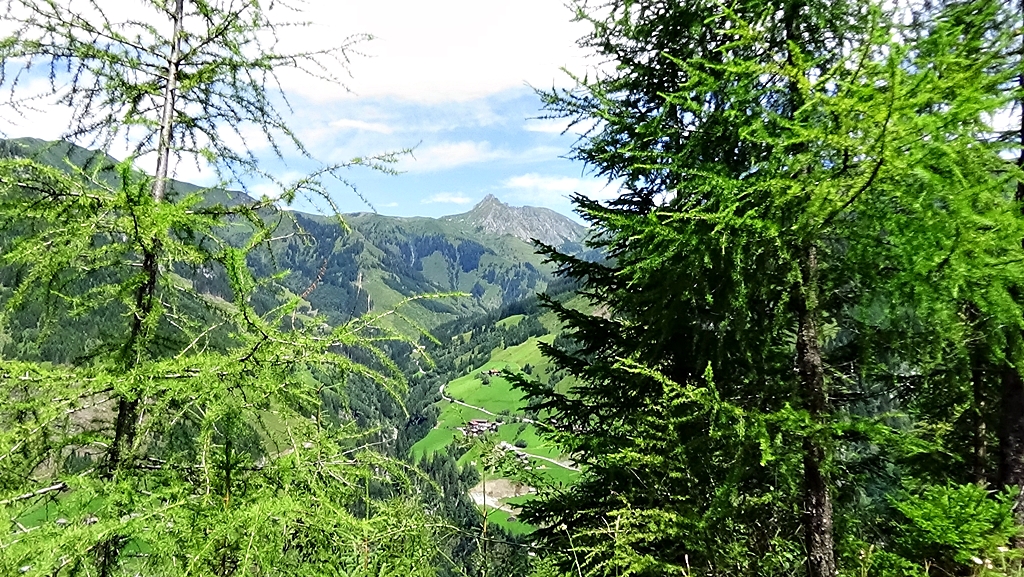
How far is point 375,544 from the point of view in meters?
4.43

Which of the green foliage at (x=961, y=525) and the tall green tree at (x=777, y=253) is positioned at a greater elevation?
the tall green tree at (x=777, y=253)

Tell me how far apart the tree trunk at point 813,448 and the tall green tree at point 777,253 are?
2 cm

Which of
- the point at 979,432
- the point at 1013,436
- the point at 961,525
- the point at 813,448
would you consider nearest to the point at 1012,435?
the point at 1013,436

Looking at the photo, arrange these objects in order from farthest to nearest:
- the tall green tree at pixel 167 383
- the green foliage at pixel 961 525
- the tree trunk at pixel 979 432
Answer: the tree trunk at pixel 979 432
the green foliage at pixel 961 525
the tall green tree at pixel 167 383

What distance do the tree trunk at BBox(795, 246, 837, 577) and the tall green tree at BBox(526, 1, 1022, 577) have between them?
0.02m

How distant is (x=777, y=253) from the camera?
16.4 feet

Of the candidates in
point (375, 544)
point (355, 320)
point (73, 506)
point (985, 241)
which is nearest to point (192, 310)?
point (73, 506)

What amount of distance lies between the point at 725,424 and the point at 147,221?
515 cm

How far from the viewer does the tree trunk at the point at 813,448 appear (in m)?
5.12

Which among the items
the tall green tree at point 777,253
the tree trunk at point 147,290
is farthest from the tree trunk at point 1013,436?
the tree trunk at point 147,290

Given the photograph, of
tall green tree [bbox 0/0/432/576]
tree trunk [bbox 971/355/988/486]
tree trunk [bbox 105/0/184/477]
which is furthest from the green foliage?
tree trunk [bbox 105/0/184/477]

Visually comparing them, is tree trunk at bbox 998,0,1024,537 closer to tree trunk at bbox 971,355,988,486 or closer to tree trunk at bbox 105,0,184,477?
tree trunk at bbox 971,355,988,486

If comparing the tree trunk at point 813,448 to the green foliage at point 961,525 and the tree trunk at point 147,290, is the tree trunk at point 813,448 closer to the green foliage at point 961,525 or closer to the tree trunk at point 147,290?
the green foliage at point 961,525

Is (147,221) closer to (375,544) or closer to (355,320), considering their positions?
(355,320)
